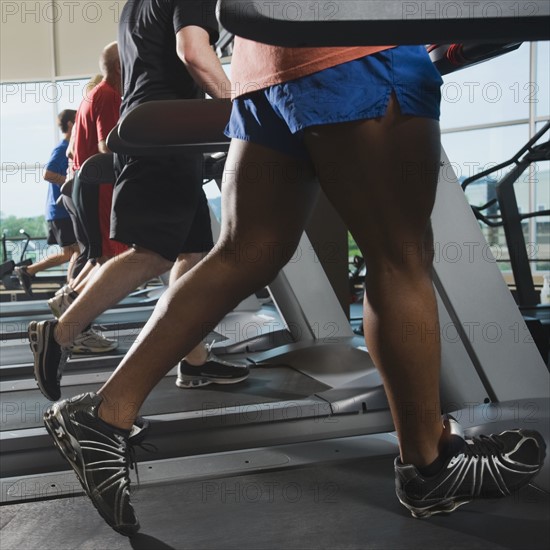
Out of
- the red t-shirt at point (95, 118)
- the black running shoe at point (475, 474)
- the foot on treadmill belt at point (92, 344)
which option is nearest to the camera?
the black running shoe at point (475, 474)

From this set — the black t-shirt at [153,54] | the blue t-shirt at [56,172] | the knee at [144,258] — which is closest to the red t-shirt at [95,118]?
the black t-shirt at [153,54]

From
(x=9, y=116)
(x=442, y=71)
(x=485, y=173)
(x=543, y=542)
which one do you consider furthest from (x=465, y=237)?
(x=9, y=116)

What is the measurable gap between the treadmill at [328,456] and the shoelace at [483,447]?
0.47 ft

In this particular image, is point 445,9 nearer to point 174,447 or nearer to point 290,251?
point 290,251

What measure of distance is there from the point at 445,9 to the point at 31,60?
29.2ft

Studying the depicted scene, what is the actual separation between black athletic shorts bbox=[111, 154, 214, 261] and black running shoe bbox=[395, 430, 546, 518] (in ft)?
3.57

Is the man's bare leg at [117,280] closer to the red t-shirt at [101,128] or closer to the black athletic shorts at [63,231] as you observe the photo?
the red t-shirt at [101,128]

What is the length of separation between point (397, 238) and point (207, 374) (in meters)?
1.47

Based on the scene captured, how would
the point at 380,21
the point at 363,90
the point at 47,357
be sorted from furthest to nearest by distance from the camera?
1. the point at 47,357
2. the point at 363,90
3. the point at 380,21

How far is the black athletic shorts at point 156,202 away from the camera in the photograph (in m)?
2.00

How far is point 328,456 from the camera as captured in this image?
1.66 m

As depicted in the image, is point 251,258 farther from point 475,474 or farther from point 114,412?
point 475,474

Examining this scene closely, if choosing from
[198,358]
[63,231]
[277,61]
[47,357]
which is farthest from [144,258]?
[63,231]

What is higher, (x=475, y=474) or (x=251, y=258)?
(x=251, y=258)
